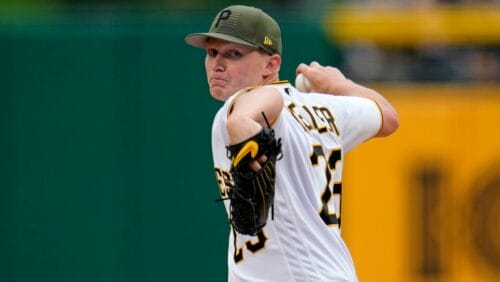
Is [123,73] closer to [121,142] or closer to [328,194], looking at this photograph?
[121,142]

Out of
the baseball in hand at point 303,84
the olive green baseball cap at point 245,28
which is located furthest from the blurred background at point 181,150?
the olive green baseball cap at point 245,28

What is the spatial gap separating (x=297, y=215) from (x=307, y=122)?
0.38m

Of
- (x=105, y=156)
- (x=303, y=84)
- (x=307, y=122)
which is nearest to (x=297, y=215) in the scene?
(x=307, y=122)

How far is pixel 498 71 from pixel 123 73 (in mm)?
2802

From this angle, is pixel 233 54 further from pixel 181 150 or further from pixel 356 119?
pixel 181 150

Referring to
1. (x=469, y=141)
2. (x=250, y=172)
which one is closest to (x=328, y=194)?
(x=250, y=172)

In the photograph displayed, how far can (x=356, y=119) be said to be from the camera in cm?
536

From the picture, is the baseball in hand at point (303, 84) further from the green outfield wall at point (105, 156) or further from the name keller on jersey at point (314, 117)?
the green outfield wall at point (105, 156)

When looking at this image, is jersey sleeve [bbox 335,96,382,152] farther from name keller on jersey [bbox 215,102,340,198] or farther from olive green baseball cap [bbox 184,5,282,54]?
olive green baseball cap [bbox 184,5,282,54]

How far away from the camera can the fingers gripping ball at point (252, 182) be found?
14.4 feet

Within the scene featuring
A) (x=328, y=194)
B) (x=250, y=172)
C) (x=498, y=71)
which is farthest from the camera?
(x=498, y=71)

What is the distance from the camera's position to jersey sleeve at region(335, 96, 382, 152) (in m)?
5.31

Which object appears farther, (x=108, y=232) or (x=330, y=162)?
(x=108, y=232)

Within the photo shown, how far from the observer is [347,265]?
5051 mm
